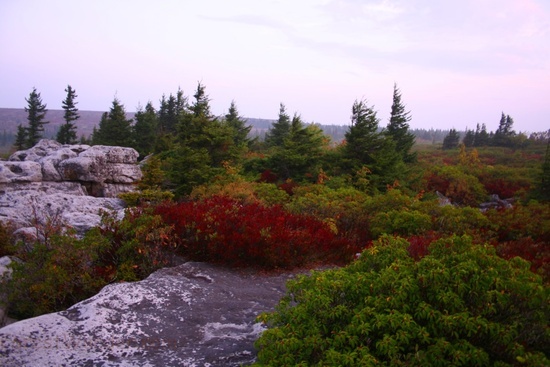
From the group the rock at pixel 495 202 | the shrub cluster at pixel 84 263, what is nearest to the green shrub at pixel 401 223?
the shrub cluster at pixel 84 263

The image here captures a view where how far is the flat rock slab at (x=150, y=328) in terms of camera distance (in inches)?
129

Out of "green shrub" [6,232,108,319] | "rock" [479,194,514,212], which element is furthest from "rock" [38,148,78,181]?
"rock" [479,194,514,212]

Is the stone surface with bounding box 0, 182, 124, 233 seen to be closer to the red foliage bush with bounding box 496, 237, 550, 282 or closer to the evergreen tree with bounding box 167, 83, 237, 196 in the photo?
the evergreen tree with bounding box 167, 83, 237, 196

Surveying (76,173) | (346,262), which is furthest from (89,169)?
(346,262)

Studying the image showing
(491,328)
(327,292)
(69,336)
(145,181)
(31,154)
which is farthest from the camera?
(31,154)

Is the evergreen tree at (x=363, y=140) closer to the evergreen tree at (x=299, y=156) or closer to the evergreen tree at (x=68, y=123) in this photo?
the evergreen tree at (x=299, y=156)

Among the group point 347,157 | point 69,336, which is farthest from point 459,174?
point 69,336

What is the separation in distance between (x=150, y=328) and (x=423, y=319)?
2.68 m

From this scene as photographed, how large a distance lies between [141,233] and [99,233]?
31.0 inches

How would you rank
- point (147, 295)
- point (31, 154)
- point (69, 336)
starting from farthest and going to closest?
point (31, 154) < point (147, 295) < point (69, 336)

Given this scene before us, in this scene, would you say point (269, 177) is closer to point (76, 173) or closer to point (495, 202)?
point (76, 173)

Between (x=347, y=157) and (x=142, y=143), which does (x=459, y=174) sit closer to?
(x=347, y=157)

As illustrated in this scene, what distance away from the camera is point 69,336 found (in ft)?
11.4

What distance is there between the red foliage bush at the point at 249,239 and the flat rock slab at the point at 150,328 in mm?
842
